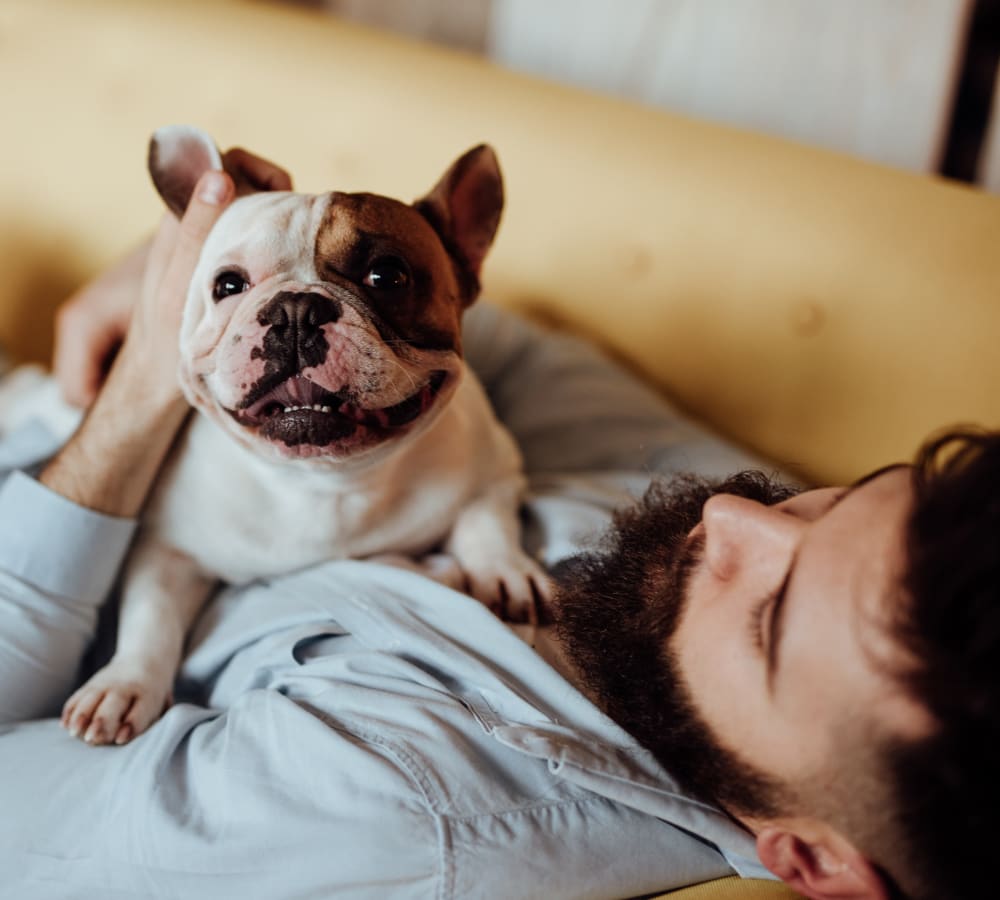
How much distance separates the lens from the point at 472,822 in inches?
32.7

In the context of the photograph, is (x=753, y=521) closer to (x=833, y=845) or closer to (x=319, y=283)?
(x=833, y=845)

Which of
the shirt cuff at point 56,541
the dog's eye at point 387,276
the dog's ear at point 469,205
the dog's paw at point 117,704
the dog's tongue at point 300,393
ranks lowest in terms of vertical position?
the dog's paw at point 117,704

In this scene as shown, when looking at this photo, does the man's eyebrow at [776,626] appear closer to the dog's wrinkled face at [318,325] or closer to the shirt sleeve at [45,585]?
the dog's wrinkled face at [318,325]

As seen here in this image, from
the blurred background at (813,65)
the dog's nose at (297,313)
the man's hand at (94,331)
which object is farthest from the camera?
the blurred background at (813,65)

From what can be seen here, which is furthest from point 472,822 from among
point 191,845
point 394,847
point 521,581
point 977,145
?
point 977,145

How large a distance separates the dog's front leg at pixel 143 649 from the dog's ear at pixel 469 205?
476 millimetres

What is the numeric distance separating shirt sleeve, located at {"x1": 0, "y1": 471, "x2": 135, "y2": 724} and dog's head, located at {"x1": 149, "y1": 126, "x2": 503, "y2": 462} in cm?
21

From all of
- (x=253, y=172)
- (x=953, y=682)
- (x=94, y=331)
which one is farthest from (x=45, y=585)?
(x=953, y=682)

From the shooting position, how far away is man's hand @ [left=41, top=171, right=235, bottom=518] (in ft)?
3.48

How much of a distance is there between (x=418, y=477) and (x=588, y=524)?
8.3 inches

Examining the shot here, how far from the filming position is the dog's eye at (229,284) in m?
0.95

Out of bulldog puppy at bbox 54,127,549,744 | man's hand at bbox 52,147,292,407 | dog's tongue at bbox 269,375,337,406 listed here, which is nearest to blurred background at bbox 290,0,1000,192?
bulldog puppy at bbox 54,127,549,744

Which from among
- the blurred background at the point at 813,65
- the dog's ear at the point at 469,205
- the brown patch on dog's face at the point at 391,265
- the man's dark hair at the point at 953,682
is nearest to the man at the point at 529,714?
the man's dark hair at the point at 953,682

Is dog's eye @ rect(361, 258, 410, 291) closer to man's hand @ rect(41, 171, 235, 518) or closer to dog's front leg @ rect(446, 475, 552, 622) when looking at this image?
man's hand @ rect(41, 171, 235, 518)
